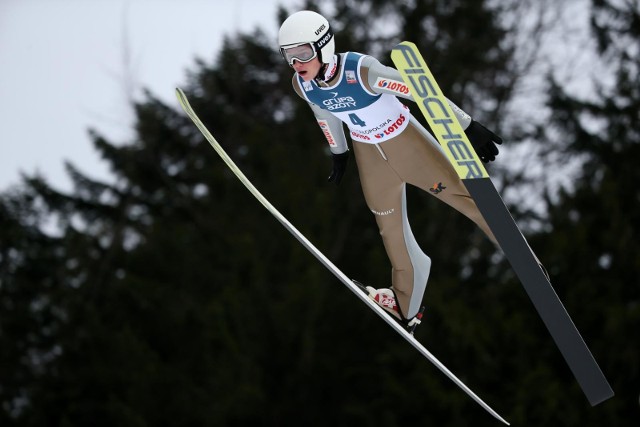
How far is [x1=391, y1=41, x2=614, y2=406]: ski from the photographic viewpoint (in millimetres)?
4223

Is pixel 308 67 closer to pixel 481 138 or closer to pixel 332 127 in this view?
pixel 332 127

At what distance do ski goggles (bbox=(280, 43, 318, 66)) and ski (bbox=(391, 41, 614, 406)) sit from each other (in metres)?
0.33

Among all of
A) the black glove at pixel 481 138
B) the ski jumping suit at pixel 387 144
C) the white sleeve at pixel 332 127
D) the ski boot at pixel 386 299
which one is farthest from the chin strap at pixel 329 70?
the ski boot at pixel 386 299

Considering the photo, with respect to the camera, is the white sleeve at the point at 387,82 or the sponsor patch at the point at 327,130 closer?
the white sleeve at the point at 387,82

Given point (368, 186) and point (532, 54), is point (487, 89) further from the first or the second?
point (368, 186)

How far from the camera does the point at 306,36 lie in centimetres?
420

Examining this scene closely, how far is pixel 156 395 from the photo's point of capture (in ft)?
37.4

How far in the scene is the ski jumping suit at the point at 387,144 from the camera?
14.1 ft

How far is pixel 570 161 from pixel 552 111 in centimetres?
78

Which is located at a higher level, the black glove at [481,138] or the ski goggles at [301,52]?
the ski goggles at [301,52]

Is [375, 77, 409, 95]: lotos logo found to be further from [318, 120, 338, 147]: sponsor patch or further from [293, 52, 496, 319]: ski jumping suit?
[318, 120, 338, 147]: sponsor patch

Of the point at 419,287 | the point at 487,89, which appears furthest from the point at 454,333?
the point at 419,287

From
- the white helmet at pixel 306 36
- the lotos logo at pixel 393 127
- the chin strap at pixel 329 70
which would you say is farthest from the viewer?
the lotos logo at pixel 393 127

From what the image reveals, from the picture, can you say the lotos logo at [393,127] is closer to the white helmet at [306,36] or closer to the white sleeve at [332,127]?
the white sleeve at [332,127]
